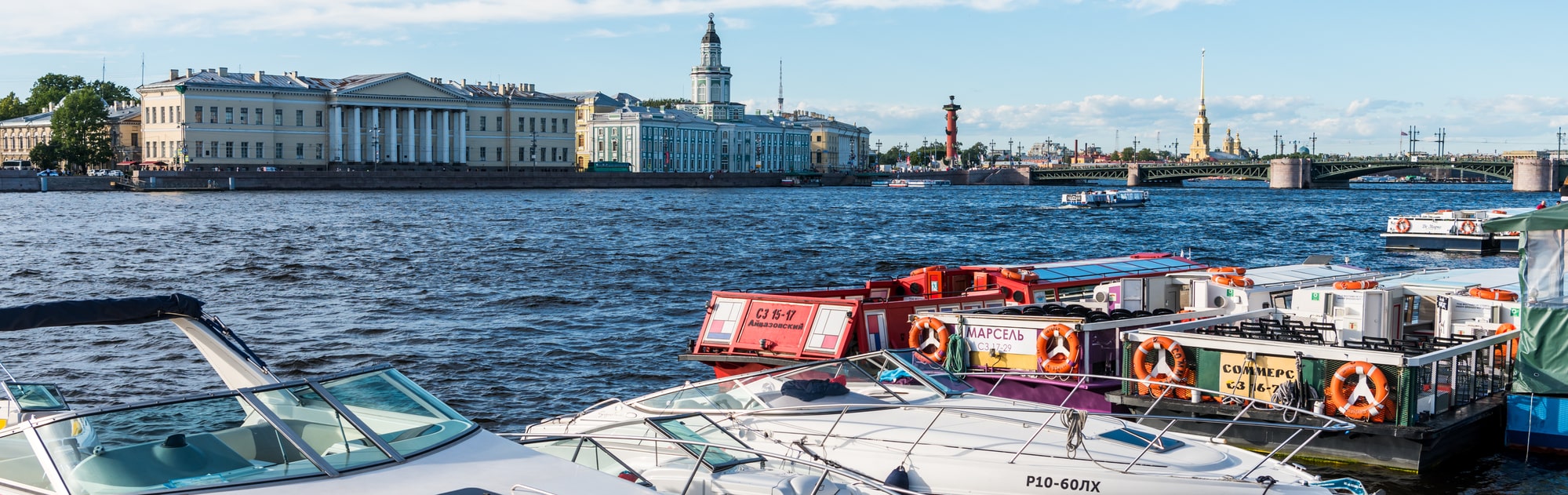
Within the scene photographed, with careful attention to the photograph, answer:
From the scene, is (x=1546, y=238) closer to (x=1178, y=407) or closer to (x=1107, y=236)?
(x=1178, y=407)

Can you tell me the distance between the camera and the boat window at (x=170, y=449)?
18.1 feet

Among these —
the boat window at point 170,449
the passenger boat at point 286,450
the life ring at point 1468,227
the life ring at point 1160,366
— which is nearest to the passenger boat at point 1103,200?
the life ring at point 1468,227

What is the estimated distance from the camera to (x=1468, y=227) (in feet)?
132

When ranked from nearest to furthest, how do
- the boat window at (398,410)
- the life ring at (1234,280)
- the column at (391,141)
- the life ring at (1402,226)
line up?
the boat window at (398,410) < the life ring at (1234,280) < the life ring at (1402,226) < the column at (391,141)

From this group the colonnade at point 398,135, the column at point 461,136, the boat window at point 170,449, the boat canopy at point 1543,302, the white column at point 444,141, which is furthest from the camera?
the column at point 461,136

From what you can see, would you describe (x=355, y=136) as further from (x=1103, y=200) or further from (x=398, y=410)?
(x=398, y=410)

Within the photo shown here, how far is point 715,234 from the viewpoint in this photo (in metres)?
49.5

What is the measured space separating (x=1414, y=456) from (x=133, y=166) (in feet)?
332

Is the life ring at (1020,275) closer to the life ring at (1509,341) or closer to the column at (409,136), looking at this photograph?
the life ring at (1509,341)

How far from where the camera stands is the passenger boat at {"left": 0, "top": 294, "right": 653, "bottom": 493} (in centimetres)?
553

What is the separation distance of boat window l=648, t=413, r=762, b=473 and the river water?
5.12 metres

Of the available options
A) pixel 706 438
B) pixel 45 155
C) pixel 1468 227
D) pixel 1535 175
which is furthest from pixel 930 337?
pixel 1535 175

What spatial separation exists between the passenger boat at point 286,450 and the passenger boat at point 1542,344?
8.83 m

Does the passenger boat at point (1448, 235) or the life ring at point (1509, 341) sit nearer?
the life ring at point (1509, 341)
